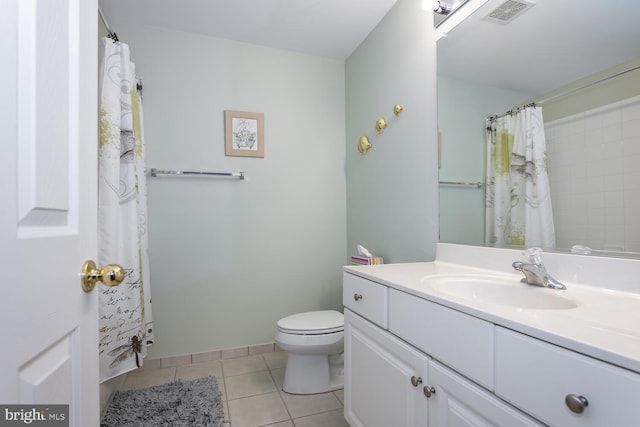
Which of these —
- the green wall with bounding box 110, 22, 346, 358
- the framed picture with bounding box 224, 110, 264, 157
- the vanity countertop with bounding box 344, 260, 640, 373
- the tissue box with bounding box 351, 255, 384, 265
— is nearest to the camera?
the vanity countertop with bounding box 344, 260, 640, 373

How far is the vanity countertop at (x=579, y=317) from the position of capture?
51 centimetres

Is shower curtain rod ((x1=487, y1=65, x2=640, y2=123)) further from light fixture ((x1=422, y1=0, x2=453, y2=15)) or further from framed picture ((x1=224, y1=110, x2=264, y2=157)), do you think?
framed picture ((x1=224, y1=110, x2=264, y2=157))

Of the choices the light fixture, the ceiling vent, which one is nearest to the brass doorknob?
the ceiling vent

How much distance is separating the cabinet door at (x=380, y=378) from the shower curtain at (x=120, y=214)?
3.65 feet

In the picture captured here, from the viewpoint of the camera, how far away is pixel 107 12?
1.92m

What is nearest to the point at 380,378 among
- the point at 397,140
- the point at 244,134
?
the point at 397,140

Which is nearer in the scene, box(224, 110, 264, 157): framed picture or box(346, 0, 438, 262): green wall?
box(346, 0, 438, 262): green wall

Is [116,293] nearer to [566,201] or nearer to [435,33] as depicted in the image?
[566,201]

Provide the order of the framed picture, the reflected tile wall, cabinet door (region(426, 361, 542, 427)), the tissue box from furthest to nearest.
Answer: the framed picture
the tissue box
the reflected tile wall
cabinet door (region(426, 361, 542, 427))

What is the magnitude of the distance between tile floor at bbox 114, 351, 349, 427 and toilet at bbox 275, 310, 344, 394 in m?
0.05

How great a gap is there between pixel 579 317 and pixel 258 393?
1.66m

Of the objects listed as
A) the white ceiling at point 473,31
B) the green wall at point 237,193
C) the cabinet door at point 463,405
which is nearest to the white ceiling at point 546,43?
the white ceiling at point 473,31

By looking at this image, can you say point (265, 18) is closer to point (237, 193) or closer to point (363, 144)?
point (363, 144)

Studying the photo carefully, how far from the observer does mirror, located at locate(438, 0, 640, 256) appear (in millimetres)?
916
